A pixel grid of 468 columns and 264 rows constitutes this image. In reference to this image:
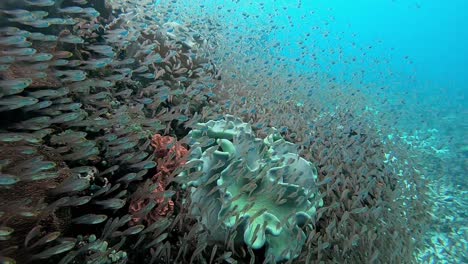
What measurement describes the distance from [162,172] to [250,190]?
133 cm

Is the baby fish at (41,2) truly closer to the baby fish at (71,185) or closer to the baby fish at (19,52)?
the baby fish at (19,52)

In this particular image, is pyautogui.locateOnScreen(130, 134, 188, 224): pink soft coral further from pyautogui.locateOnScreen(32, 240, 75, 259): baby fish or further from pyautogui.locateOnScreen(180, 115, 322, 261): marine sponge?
pyautogui.locateOnScreen(32, 240, 75, 259): baby fish

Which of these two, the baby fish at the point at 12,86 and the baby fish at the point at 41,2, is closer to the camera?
the baby fish at the point at 12,86

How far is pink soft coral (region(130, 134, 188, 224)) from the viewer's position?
401cm

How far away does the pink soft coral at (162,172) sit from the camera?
4008mm

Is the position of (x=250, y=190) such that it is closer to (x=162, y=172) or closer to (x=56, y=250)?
(x=162, y=172)

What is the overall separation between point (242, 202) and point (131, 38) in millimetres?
4196

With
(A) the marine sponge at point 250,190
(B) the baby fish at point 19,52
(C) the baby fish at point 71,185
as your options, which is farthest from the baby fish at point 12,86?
(A) the marine sponge at point 250,190

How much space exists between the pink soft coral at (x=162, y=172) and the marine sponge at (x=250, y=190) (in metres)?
0.26

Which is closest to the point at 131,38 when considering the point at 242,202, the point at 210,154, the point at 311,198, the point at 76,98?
the point at 76,98

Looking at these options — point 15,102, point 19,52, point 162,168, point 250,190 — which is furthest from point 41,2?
point 250,190

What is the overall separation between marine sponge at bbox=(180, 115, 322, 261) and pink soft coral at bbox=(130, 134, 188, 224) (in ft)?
0.85

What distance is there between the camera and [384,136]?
13.0m

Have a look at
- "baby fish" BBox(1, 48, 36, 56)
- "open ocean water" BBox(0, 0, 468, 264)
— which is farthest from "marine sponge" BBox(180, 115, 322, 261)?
"baby fish" BBox(1, 48, 36, 56)
